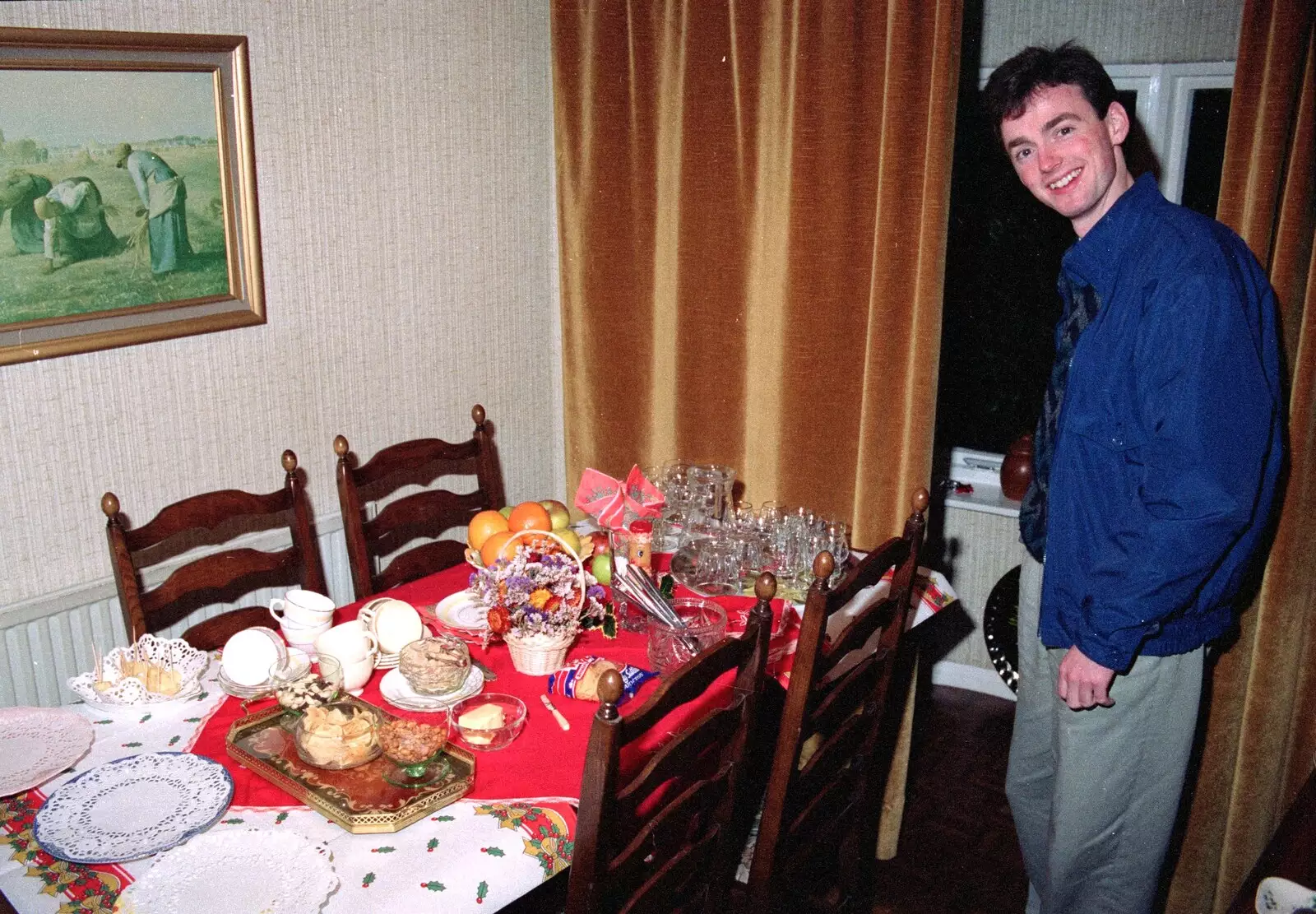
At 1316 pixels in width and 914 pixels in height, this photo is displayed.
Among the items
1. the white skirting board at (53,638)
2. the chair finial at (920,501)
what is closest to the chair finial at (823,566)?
the chair finial at (920,501)

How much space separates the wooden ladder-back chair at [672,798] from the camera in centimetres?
126

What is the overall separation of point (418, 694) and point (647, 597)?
0.43 m

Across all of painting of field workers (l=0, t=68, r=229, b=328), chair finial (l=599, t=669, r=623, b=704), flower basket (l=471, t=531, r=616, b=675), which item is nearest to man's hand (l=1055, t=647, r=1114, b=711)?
flower basket (l=471, t=531, r=616, b=675)

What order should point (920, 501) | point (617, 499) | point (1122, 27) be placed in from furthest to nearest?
point (1122, 27), point (617, 499), point (920, 501)

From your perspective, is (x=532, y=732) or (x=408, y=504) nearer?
(x=532, y=732)

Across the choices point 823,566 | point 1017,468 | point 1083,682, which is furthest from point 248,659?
point 1017,468

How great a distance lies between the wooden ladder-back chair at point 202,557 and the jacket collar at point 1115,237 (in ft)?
5.03

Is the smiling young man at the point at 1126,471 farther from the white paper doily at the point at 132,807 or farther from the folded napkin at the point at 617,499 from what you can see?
the white paper doily at the point at 132,807

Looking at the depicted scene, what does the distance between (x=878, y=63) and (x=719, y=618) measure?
1.35 metres

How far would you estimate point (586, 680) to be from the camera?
1771mm

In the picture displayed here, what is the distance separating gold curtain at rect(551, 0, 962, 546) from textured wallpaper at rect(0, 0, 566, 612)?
147mm

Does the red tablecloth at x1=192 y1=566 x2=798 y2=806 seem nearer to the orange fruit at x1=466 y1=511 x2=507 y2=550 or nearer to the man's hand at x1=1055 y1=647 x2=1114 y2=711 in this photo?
the orange fruit at x1=466 y1=511 x2=507 y2=550

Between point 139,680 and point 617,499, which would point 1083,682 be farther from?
point 139,680

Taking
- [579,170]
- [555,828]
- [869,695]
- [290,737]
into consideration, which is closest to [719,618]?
[869,695]
